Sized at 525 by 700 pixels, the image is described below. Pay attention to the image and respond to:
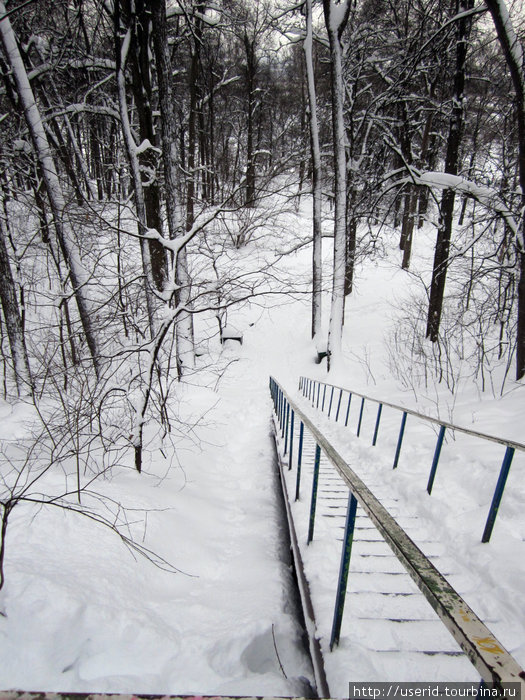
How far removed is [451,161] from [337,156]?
3.15 meters

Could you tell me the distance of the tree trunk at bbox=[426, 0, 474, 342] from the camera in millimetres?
8172

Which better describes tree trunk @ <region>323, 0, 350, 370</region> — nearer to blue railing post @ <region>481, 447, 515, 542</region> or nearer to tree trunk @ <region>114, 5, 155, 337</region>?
tree trunk @ <region>114, 5, 155, 337</region>

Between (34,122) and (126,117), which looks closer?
(34,122)

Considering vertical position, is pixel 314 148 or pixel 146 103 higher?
pixel 146 103

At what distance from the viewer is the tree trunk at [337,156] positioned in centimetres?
909

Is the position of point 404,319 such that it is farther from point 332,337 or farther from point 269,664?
point 269,664

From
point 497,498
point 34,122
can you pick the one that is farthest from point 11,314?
point 497,498

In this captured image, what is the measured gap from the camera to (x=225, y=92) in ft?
71.6

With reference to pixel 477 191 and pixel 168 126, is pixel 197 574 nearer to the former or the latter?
pixel 477 191

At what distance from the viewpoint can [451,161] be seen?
9086 millimetres

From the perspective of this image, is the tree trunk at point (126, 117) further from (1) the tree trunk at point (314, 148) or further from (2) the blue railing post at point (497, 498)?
(2) the blue railing post at point (497, 498)

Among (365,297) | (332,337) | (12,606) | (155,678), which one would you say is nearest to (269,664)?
(155,678)

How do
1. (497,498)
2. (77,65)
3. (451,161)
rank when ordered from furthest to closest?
(451,161), (77,65), (497,498)

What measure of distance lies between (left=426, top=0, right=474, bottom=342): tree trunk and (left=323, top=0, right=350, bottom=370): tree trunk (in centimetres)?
271
